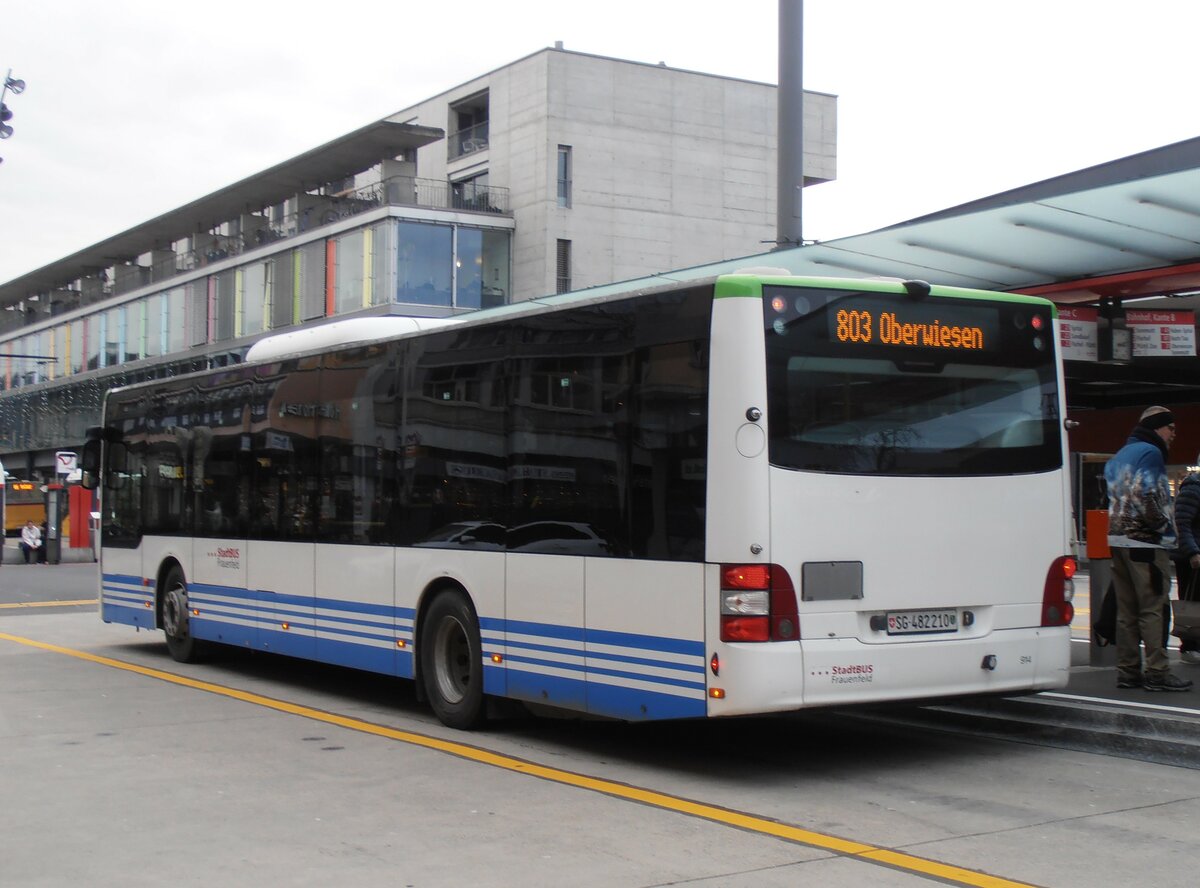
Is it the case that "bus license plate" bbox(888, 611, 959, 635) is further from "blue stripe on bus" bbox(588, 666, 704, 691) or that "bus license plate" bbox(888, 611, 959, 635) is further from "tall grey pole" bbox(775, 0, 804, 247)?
"tall grey pole" bbox(775, 0, 804, 247)

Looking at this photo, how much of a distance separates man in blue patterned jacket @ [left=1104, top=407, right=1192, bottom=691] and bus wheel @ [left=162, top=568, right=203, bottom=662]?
948cm

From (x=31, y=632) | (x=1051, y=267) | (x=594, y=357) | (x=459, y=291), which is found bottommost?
(x=31, y=632)

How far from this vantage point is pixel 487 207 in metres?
53.7

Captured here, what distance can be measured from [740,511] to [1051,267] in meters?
6.14

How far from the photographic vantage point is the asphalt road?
252 inches

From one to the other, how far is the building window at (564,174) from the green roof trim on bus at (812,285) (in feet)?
150

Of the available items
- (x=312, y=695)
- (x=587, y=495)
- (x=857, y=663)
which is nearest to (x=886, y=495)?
(x=857, y=663)

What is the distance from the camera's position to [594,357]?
29.9ft

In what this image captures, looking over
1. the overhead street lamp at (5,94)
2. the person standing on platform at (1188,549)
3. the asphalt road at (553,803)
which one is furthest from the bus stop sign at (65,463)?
the person standing on platform at (1188,549)

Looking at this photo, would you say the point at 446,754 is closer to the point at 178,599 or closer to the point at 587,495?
the point at 587,495

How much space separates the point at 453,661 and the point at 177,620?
19.1 ft

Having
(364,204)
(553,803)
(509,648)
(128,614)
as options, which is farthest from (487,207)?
(553,803)

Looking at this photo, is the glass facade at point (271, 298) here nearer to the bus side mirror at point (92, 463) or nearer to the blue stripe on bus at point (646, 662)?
the bus side mirror at point (92, 463)

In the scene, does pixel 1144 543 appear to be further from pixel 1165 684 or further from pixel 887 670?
pixel 887 670
